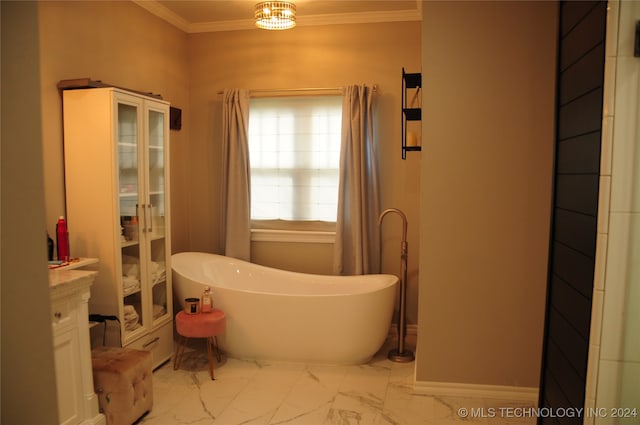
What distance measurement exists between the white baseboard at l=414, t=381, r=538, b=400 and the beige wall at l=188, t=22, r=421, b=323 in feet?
3.82

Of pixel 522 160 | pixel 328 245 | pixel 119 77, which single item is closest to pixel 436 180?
pixel 522 160

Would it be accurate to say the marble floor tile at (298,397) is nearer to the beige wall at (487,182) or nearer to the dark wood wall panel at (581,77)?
the beige wall at (487,182)

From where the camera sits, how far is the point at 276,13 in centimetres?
348

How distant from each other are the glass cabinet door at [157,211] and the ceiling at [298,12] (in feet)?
3.57

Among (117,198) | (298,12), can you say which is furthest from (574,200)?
(298,12)

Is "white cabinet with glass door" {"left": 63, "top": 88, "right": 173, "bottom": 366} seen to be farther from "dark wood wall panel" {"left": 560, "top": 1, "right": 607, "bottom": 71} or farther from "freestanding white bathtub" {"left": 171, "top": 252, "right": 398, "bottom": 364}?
"dark wood wall panel" {"left": 560, "top": 1, "right": 607, "bottom": 71}

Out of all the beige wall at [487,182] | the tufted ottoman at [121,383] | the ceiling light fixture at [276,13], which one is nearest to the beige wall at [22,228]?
the tufted ottoman at [121,383]

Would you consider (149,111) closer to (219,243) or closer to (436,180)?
(219,243)

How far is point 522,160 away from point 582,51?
1.30 m

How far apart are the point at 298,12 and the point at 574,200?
309cm

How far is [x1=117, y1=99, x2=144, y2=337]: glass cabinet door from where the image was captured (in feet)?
10.3

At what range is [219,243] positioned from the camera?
466cm

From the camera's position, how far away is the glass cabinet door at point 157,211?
136 inches

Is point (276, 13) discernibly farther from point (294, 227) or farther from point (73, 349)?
point (73, 349)
